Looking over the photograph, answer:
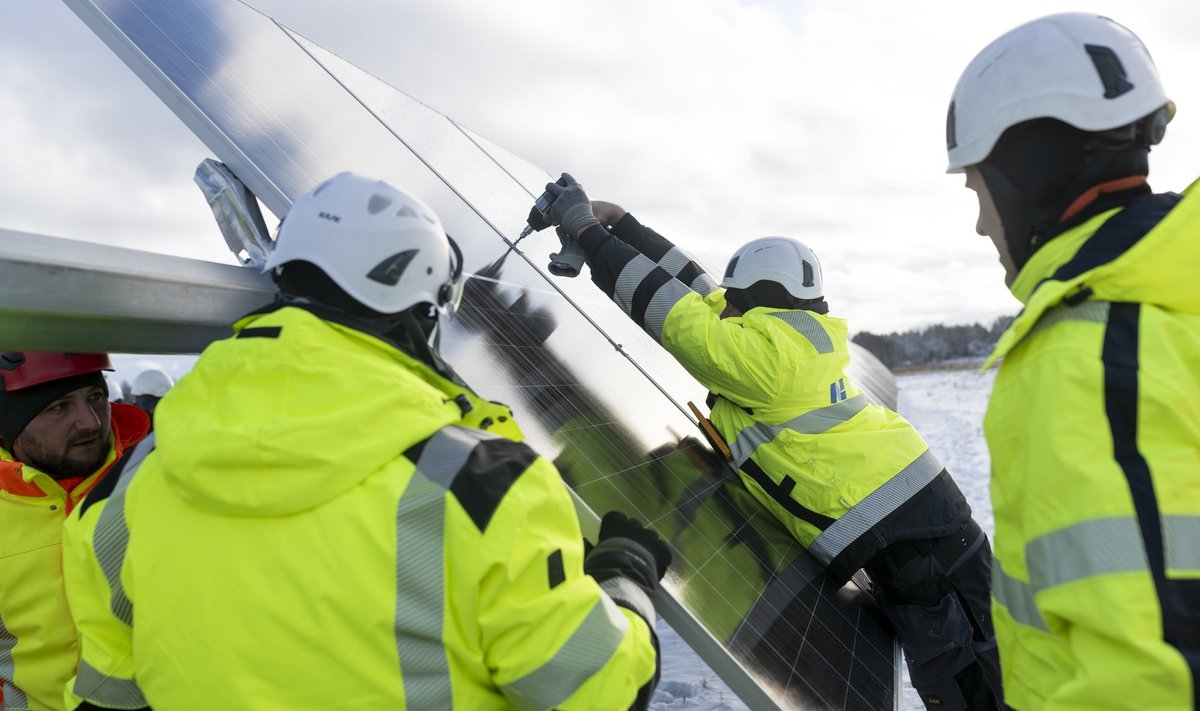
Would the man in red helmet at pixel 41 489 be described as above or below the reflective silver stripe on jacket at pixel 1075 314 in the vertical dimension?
below

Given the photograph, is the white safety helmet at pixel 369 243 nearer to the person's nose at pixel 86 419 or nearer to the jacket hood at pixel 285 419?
the jacket hood at pixel 285 419

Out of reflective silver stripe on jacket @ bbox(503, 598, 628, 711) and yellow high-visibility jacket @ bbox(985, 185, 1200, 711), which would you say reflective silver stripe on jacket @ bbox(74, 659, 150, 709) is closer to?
reflective silver stripe on jacket @ bbox(503, 598, 628, 711)

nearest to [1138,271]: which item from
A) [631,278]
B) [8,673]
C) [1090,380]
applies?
[1090,380]

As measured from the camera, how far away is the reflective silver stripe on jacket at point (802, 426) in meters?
4.00

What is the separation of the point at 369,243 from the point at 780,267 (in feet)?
8.79

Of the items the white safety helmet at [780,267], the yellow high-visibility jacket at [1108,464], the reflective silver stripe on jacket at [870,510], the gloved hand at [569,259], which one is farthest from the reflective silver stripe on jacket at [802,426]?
the yellow high-visibility jacket at [1108,464]

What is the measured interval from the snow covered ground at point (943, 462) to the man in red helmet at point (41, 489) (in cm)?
336

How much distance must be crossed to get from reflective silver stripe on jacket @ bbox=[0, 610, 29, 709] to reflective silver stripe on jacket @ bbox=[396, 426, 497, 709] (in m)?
2.37

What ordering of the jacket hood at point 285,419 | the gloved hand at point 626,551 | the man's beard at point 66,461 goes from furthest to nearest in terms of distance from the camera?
the man's beard at point 66,461 → the gloved hand at point 626,551 → the jacket hood at point 285,419

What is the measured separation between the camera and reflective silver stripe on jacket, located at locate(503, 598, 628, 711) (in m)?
1.93

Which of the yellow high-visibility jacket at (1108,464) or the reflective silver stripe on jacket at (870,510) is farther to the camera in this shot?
the reflective silver stripe on jacket at (870,510)

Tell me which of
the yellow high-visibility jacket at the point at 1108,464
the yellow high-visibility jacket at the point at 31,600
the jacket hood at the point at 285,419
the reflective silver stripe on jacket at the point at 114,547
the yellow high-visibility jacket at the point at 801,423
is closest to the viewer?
the yellow high-visibility jacket at the point at 1108,464

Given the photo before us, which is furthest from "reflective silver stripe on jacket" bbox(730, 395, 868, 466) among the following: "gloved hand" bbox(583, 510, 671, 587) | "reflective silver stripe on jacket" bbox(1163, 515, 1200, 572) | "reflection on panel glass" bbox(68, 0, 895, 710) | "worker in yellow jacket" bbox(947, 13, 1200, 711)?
"reflective silver stripe on jacket" bbox(1163, 515, 1200, 572)

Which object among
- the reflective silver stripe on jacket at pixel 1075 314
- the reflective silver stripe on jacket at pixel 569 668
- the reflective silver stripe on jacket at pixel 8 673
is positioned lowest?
the reflective silver stripe on jacket at pixel 8 673
